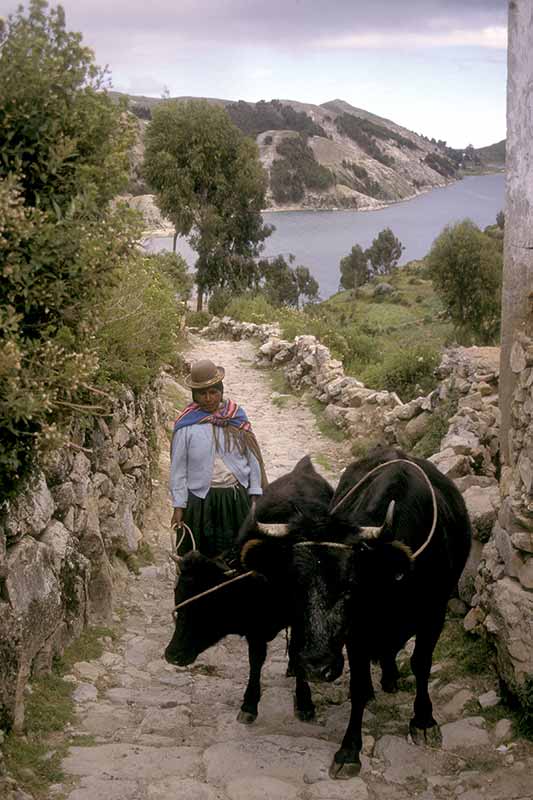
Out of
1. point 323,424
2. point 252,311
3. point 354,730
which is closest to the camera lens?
point 354,730

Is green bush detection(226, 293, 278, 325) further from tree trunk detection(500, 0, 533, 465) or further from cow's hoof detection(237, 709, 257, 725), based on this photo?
cow's hoof detection(237, 709, 257, 725)

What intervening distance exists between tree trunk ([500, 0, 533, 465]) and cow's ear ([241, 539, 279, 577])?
2.79 metres

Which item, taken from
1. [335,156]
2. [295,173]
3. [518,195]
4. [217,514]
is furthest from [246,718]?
[335,156]

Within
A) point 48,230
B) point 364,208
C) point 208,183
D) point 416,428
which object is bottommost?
point 416,428

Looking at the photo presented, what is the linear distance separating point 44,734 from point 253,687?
4.56 ft

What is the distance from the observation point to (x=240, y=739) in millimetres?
5395

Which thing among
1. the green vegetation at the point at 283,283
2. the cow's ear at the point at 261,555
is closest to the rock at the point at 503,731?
the cow's ear at the point at 261,555

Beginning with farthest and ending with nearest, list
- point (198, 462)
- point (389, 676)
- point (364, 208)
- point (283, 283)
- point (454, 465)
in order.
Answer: point (364, 208), point (283, 283), point (454, 465), point (198, 462), point (389, 676)

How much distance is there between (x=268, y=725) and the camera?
5734mm

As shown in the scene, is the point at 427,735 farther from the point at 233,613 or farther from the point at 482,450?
the point at 482,450

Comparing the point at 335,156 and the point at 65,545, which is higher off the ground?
the point at 335,156

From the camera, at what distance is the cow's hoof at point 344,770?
16.2 feet

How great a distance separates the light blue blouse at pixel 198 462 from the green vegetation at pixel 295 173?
303ft

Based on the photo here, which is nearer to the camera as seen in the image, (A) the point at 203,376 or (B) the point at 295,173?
(A) the point at 203,376
